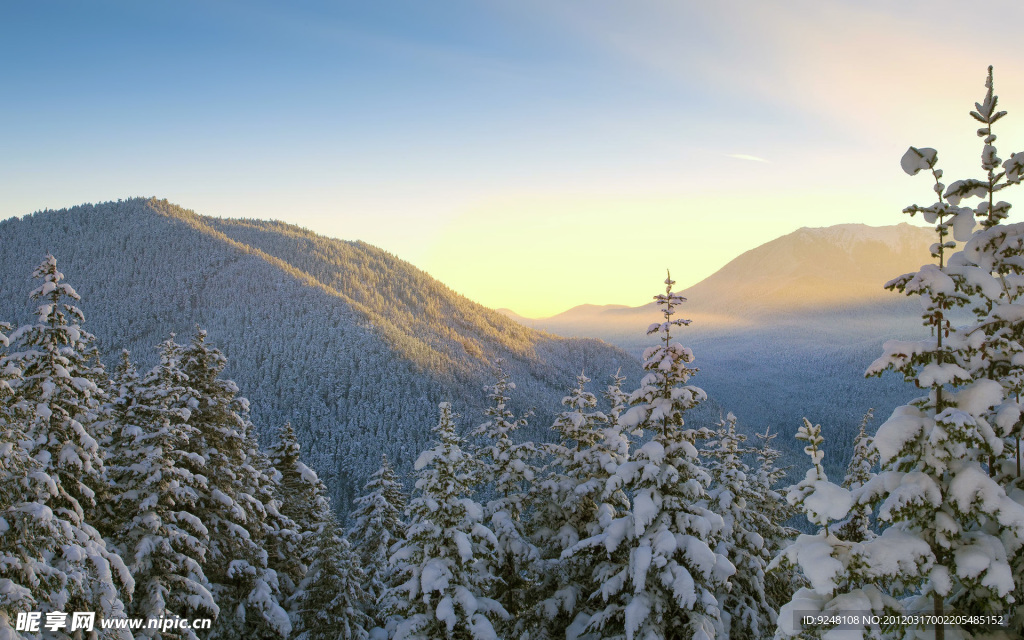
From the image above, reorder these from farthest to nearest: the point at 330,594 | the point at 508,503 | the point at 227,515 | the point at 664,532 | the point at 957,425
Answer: the point at 330,594 → the point at 227,515 → the point at 508,503 → the point at 664,532 → the point at 957,425

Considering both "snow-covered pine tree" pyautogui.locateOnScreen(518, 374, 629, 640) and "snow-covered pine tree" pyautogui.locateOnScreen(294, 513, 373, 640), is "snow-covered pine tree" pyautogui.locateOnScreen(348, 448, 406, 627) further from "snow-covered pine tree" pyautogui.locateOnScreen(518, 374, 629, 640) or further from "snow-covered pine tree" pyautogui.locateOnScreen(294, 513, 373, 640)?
"snow-covered pine tree" pyautogui.locateOnScreen(518, 374, 629, 640)

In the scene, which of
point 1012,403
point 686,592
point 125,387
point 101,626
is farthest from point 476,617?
point 125,387

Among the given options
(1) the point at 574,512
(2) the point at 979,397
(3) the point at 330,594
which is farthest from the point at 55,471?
(2) the point at 979,397

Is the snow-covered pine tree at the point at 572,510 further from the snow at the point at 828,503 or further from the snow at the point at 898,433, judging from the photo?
the snow at the point at 898,433

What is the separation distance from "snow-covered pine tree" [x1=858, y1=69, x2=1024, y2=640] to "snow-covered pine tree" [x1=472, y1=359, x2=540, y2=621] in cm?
1090

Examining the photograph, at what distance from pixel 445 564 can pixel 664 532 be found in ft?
18.2

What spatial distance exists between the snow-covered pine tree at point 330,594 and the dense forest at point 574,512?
0.30ft

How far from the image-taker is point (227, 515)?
18.4m

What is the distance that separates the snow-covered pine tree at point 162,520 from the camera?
581 inches

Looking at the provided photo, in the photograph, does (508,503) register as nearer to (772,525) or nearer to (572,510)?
(572,510)

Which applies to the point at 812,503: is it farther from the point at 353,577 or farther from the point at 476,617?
the point at 353,577

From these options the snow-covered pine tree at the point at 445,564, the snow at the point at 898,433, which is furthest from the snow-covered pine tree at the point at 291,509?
the snow at the point at 898,433

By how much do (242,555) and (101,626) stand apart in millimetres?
7319

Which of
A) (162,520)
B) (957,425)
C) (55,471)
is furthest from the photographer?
(162,520)
